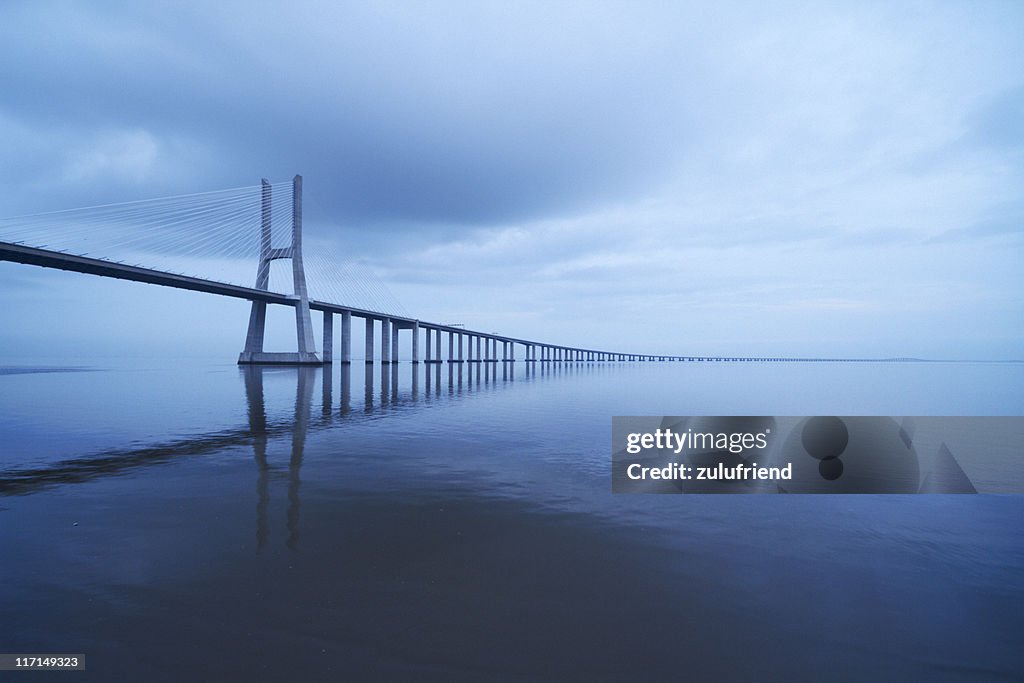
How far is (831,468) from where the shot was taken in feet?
46.0

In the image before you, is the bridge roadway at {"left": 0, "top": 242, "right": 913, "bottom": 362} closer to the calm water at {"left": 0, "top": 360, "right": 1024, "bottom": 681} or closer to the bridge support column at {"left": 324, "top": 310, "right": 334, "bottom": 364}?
the bridge support column at {"left": 324, "top": 310, "right": 334, "bottom": 364}

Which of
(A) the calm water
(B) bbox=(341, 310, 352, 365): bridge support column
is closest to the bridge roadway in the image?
(B) bbox=(341, 310, 352, 365): bridge support column

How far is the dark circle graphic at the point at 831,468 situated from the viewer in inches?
508

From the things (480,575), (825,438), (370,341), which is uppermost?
(370,341)

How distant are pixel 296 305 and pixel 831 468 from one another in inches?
2851

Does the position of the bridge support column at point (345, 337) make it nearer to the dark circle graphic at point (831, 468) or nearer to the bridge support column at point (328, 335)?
the bridge support column at point (328, 335)

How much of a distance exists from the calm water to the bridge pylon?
64461 millimetres

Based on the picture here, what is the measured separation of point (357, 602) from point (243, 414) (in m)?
20.2

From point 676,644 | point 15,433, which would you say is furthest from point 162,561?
point 15,433

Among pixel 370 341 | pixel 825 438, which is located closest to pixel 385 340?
pixel 370 341

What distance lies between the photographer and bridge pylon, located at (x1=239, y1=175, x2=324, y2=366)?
73.4m

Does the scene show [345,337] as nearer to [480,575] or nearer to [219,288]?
[219,288]

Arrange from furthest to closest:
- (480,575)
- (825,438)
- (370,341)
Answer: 1. (370,341)
2. (825,438)
3. (480,575)

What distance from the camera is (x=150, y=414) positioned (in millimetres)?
22484
